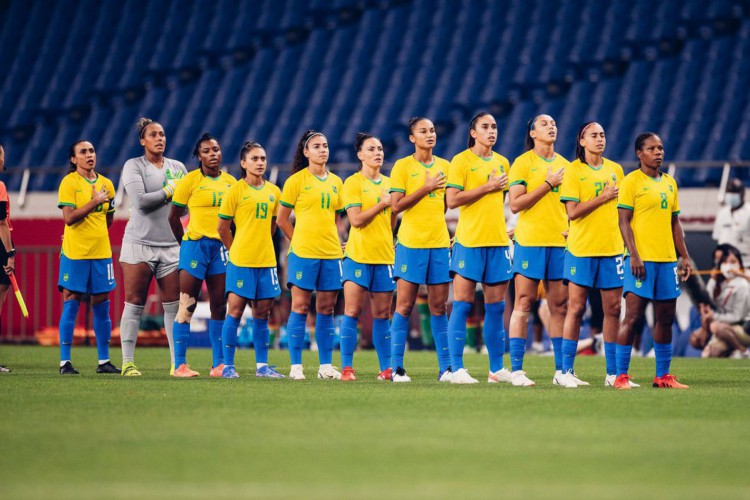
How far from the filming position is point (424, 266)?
987 centimetres

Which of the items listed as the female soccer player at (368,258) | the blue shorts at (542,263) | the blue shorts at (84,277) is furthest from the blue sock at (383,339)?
the blue shorts at (84,277)

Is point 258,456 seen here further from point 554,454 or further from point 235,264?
point 235,264

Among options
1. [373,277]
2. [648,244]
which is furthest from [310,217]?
[648,244]

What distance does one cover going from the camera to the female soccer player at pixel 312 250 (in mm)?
10234

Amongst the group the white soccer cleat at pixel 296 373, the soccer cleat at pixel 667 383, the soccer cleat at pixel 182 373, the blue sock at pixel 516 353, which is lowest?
the soccer cleat at pixel 182 373

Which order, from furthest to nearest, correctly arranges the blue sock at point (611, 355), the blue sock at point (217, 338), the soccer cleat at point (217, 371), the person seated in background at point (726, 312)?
the person seated in background at point (726, 312), the blue sock at point (217, 338), the soccer cleat at point (217, 371), the blue sock at point (611, 355)

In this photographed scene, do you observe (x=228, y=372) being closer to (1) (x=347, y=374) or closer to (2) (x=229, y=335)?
(2) (x=229, y=335)

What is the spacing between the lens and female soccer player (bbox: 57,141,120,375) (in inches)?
428

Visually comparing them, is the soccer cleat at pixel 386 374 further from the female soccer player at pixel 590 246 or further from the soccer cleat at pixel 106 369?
the soccer cleat at pixel 106 369

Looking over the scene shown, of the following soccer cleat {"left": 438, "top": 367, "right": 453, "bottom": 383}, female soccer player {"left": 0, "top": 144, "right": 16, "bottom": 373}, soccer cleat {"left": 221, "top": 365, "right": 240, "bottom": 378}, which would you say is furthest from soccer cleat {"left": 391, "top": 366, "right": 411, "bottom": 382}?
female soccer player {"left": 0, "top": 144, "right": 16, "bottom": 373}

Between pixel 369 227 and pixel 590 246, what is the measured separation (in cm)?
182

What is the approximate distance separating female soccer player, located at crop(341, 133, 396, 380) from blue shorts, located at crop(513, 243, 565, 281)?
1.15m

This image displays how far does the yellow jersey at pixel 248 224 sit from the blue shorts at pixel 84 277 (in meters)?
1.28

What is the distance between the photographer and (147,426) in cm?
664
